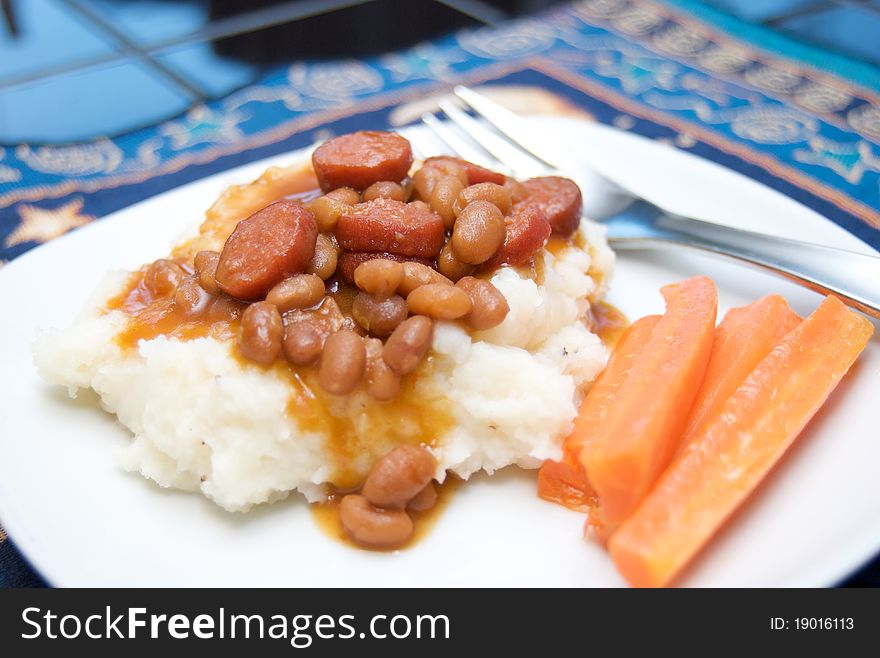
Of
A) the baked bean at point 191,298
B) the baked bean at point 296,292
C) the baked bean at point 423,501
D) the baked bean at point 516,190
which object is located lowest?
the baked bean at point 423,501

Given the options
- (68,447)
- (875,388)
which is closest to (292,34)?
(68,447)

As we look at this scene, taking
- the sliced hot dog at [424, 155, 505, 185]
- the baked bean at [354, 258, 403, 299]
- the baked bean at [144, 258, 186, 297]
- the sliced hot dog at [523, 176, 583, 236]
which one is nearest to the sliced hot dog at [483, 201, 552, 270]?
the sliced hot dog at [523, 176, 583, 236]

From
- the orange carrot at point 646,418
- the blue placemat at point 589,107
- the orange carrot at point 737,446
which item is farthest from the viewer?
the blue placemat at point 589,107

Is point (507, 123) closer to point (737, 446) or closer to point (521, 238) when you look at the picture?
point (521, 238)

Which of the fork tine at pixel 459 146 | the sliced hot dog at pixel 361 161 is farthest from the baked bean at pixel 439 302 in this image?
the fork tine at pixel 459 146

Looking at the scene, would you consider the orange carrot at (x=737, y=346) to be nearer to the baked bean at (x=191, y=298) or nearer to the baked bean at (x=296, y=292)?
the baked bean at (x=296, y=292)

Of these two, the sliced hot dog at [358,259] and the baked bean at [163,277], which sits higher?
the sliced hot dog at [358,259]

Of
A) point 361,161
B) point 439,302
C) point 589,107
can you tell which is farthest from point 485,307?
point 589,107
